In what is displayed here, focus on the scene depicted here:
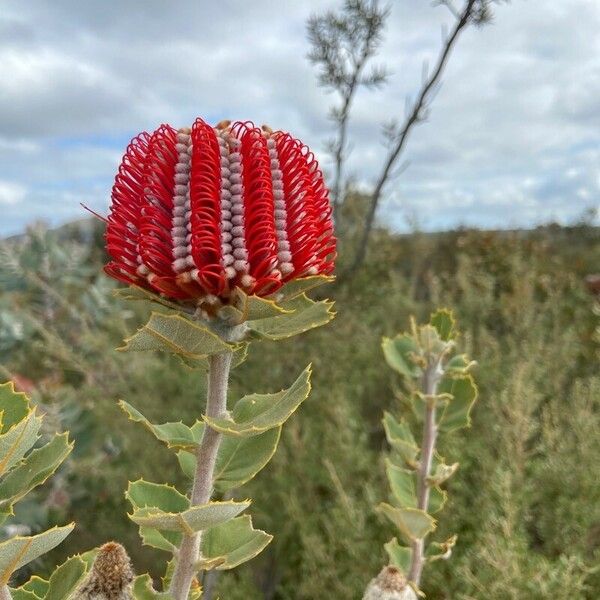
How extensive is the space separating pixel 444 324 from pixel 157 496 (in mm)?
1014

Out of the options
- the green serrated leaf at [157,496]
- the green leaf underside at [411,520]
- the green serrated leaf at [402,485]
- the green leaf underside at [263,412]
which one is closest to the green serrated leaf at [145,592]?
the green serrated leaf at [157,496]

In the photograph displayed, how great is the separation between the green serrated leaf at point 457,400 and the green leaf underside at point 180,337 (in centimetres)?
112

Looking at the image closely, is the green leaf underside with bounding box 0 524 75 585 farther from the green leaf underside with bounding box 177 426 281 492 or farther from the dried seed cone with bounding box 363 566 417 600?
the dried seed cone with bounding box 363 566 417 600

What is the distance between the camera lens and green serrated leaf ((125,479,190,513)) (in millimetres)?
1206

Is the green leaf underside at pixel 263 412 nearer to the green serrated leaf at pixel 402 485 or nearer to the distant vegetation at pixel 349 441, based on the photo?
the green serrated leaf at pixel 402 485

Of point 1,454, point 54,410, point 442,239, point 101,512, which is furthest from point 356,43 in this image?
point 442,239

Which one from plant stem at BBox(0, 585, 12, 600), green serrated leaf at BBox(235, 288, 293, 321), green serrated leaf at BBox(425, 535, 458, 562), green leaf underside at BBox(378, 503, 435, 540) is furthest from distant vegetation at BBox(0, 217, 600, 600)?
plant stem at BBox(0, 585, 12, 600)

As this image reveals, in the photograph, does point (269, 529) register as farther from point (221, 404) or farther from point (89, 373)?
point (221, 404)

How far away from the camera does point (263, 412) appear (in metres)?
1.11

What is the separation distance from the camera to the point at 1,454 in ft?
3.08

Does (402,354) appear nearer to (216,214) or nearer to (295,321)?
(295,321)

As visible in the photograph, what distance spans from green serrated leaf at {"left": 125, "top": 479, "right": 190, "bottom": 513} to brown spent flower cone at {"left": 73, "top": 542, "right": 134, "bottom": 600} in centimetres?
11

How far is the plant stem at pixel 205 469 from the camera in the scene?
3.53 ft

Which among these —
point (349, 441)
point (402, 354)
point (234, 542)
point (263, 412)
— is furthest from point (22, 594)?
point (349, 441)
